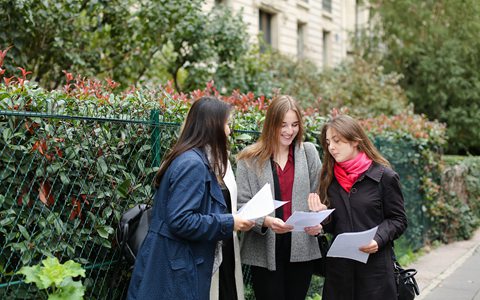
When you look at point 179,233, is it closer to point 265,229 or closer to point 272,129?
point 265,229

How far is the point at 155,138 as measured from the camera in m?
3.92

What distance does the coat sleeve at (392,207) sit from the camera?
140 inches

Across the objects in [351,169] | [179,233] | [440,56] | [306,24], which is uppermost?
[306,24]

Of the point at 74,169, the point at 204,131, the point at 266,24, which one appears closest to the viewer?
the point at 204,131

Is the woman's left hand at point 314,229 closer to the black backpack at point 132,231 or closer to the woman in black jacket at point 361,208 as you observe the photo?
the woman in black jacket at point 361,208

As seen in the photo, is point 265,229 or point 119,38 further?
point 119,38

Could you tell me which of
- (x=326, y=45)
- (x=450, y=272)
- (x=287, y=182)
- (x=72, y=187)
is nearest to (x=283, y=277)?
(x=287, y=182)

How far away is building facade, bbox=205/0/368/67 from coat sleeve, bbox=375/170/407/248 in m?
15.0

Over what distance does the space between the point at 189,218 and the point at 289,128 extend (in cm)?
126

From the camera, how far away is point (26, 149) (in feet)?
10.5

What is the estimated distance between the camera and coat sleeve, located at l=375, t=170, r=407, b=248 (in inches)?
140

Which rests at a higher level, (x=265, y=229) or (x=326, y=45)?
(x=326, y=45)

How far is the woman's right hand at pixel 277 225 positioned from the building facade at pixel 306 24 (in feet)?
49.5

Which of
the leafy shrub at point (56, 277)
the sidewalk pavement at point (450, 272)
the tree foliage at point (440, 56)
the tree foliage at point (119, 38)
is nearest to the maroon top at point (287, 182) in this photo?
the leafy shrub at point (56, 277)
